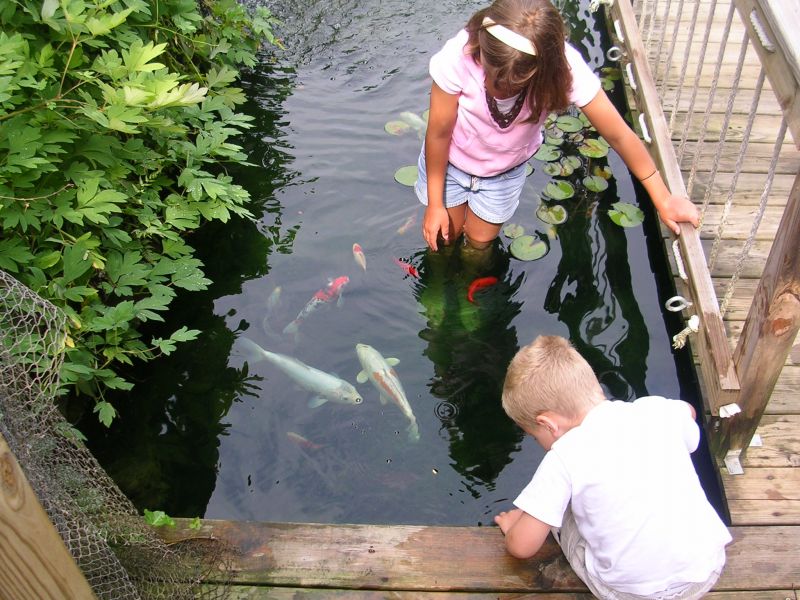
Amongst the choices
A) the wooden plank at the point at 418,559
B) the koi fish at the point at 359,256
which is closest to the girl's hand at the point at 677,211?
the wooden plank at the point at 418,559

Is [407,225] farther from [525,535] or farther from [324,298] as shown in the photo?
[525,535]

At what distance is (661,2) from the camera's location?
614 centimetres

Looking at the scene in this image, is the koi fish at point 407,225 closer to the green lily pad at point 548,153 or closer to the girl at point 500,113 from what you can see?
the girl at point 500,113

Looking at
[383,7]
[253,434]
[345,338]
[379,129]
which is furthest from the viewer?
[383,7]

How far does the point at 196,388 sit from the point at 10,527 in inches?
95.1

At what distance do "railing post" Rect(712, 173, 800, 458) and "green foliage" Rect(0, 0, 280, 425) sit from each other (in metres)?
2.27

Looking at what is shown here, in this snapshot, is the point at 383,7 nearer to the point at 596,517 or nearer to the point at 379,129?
the point at 379,129

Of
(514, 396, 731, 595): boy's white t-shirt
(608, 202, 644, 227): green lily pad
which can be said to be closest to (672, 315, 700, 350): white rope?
(514, 396, 731, 595): boy's white t-shirt

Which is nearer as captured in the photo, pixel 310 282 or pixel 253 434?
pixel 253 434

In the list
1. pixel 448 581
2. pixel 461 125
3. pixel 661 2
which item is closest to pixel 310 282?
pixel 461 125

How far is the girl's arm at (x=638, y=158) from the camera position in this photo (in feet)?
10.2

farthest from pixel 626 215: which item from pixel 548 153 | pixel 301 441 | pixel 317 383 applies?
pixel 301 441

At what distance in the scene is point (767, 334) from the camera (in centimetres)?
253

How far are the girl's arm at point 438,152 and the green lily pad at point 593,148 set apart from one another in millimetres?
1883
